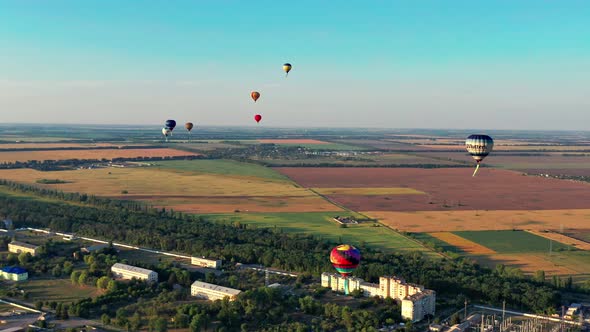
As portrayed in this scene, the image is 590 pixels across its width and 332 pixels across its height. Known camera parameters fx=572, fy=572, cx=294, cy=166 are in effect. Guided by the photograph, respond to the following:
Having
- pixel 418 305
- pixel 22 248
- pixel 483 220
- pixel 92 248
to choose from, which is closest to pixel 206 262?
pixel 92 248

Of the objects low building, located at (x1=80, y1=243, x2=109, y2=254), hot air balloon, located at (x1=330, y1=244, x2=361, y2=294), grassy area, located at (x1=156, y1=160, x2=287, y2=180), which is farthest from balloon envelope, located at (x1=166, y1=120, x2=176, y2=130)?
hot air balloon, located at (x1=330, y1=244, x2=361, y2=294)

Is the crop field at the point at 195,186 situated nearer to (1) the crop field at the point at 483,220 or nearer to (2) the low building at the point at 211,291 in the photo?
(1) the crop field at the point at 483,220

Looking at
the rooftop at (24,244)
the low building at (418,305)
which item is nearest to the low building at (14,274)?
the rooftop at (24,244)

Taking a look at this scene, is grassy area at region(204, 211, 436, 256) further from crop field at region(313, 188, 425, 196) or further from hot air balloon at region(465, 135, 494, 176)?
crop field at region(313, 188, 425, 196)

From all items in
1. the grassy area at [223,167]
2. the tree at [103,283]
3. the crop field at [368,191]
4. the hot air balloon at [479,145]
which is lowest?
the tree at [103,283]

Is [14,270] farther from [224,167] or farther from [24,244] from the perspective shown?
[224,167]
